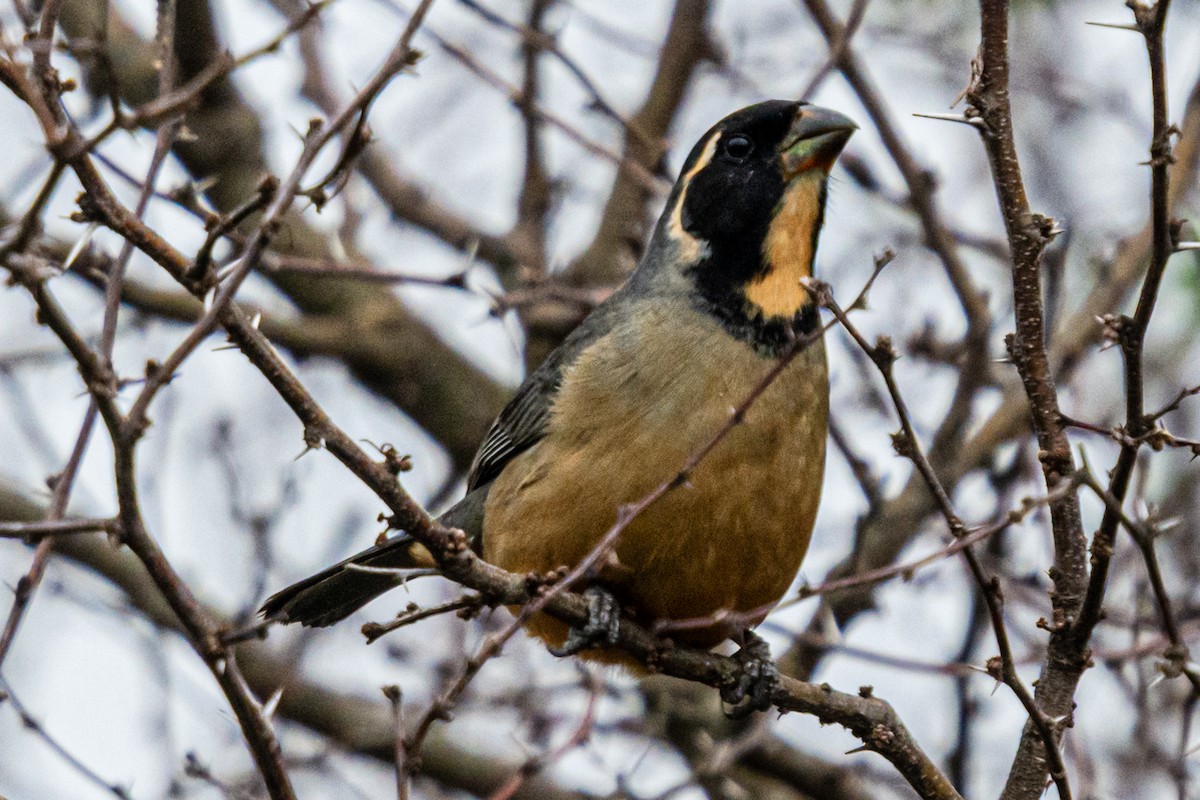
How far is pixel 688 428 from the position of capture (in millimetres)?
4945

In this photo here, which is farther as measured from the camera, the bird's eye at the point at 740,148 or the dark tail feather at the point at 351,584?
the bird's eye at the point at 740,148

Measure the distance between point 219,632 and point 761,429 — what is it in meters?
2.31

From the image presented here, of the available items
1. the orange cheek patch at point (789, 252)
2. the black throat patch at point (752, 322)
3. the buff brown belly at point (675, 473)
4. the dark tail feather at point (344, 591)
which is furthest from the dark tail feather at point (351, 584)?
the orange cheek patch at point (789, 252)

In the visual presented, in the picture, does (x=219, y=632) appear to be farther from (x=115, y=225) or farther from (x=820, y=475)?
(x=820, y=475)

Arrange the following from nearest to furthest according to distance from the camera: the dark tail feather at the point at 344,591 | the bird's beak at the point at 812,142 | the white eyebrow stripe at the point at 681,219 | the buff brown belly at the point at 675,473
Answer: the buff brown belly at the point at 675,473
the dark tail feather at the point at 344,591
the bird's beak at the point at 812,142
the white eyebrow stripe at the point at 681,219

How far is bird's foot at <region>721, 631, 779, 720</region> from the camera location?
179 inches

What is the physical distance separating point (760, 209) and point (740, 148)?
0.29m

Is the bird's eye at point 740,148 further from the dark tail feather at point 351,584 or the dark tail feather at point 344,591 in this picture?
the dark tail feather at point 344,591

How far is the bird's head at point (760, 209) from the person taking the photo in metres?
5.47

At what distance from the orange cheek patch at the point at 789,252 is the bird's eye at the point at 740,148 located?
23 cm

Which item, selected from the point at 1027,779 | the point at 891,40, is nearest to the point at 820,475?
the point at 1027,779

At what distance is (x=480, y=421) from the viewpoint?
8117mm

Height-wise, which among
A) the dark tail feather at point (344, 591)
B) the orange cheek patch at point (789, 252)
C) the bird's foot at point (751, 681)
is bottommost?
the bird's foot at point (751, 681)

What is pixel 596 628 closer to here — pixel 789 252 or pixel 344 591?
pixel 344 591
